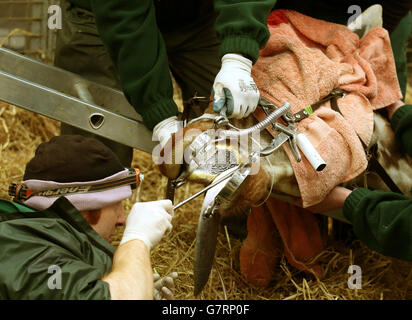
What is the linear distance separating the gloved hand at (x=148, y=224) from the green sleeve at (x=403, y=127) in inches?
46.6

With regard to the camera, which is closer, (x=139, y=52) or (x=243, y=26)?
(x=243, y=26)

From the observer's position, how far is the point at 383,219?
2166mm

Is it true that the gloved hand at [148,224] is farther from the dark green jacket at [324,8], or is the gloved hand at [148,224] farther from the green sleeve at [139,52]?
the dark green jacket at [324,8]

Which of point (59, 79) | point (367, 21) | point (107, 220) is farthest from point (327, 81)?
point (59, 79)

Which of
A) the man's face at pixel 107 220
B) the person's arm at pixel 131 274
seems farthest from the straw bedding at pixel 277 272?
the person's arm at pixel 131 274

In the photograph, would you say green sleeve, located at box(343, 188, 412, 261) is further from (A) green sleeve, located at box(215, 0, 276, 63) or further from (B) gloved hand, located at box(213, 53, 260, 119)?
(A) green sleeve, located at box(215, 0, 276, 63)

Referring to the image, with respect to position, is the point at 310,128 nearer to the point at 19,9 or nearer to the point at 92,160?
the point at 92,160

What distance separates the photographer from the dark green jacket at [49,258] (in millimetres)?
1412

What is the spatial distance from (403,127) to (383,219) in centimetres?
49

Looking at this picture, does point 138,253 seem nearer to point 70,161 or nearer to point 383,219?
point 70,161

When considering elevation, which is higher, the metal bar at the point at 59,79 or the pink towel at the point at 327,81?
the metal bar at the point at 59,79

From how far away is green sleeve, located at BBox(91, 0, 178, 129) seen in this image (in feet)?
7.38

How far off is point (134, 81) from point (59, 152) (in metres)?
0.72
